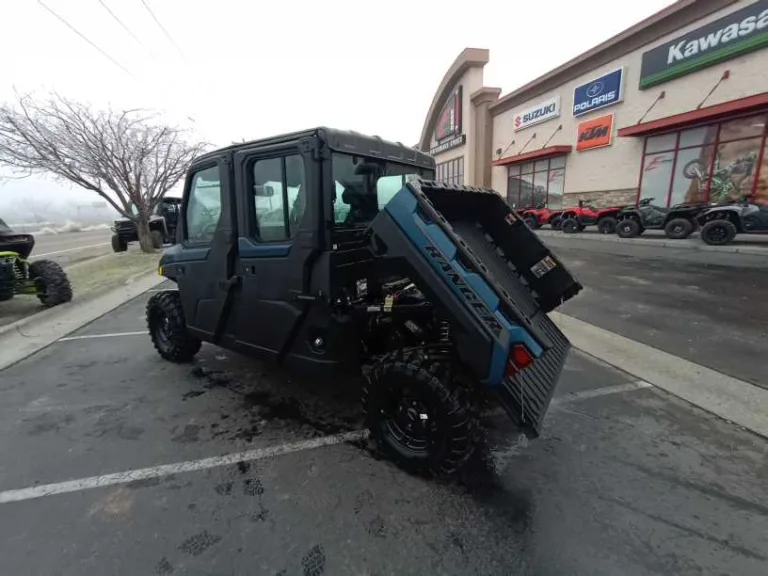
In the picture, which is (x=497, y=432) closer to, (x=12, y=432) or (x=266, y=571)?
(x=266, y=571)

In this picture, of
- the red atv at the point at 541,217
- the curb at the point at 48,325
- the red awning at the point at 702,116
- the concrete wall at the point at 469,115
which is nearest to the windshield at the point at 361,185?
the curb at the point at 48,325

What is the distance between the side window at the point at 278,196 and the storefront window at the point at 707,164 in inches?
717

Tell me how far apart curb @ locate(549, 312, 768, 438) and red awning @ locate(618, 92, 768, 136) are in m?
14.3

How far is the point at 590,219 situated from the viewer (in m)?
16.9

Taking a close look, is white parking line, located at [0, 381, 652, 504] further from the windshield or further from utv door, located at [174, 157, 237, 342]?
the windshield

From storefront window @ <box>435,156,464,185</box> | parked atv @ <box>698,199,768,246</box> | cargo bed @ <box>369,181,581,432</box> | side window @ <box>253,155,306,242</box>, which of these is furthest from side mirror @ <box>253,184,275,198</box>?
storefront window @ <box>435,156,464,185</box>

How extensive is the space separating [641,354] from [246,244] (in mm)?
4459

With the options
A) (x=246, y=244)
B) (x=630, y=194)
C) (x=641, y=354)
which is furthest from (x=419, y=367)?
(x=630, y=194)

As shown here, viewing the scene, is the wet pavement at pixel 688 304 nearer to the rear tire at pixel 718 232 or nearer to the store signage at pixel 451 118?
the rear tire at pixel 718 232

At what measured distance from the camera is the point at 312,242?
274 centimetres

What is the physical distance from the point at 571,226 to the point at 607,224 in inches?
65.6

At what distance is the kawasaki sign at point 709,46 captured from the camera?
42.9 ft

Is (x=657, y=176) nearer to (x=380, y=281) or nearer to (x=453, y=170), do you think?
(x=453, y=170)

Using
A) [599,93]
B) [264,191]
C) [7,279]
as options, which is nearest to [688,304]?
[264,191]
